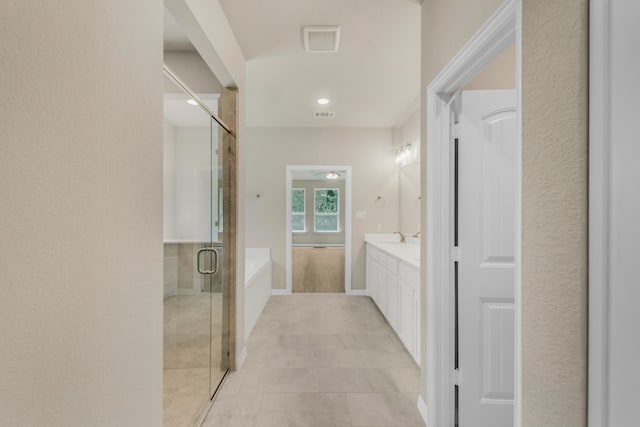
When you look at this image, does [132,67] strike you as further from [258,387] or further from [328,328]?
[328,328]

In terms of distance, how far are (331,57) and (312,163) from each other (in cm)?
230

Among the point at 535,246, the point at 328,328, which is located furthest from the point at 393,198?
the point at 535,246

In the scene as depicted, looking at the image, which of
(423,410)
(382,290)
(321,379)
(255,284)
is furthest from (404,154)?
(423,410)

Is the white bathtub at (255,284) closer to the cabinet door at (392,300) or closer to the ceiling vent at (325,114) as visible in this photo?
the cabinet door at (392,300)

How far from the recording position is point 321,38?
242cm

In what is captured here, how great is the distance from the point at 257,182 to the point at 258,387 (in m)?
3.29

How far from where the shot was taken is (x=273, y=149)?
501 cm

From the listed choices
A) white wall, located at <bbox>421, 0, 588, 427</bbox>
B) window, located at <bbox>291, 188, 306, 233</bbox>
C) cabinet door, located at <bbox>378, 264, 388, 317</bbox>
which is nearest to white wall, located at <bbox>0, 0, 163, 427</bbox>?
white wall, located at <bbox>421, 0, 588, 427</bbox>

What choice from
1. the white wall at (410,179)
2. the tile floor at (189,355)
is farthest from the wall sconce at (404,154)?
the tile floor at (189,355)

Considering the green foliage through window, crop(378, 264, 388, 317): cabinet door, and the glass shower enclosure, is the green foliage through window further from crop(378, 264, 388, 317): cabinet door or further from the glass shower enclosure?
the glass shower enclosure

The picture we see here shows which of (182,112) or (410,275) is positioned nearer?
(182,112)

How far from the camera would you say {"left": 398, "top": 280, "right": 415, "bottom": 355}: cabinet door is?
108 inches

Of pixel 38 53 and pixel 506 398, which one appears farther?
pixel 506 398

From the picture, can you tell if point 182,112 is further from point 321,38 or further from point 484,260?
point 484,260
